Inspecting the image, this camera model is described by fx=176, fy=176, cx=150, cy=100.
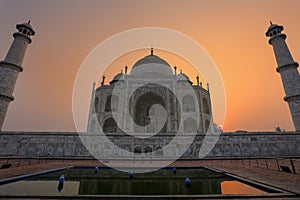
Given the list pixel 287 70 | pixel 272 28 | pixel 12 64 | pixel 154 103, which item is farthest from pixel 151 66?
pixel 12 64

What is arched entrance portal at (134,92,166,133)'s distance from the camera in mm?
23638

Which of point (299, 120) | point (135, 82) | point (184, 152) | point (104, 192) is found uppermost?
point (135, 82)

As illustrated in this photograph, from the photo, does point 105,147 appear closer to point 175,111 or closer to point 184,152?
point 184,152

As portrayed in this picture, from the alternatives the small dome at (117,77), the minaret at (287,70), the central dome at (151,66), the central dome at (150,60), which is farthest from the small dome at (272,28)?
the small dome at (117,77)

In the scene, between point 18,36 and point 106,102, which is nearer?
point 18,36

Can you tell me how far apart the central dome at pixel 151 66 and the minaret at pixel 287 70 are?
13.8 m

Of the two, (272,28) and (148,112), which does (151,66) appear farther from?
(272,28)

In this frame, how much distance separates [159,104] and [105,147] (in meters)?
13.6

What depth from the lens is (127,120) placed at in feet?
67.0

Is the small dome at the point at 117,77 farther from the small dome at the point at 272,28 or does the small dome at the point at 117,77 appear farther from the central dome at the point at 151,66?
the small dome at the point at 272,28

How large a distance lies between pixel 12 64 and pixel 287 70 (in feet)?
89.1

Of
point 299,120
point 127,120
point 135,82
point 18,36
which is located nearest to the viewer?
point 299,120

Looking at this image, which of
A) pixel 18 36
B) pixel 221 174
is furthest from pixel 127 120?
pixel 221 174

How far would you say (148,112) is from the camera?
25328mm
